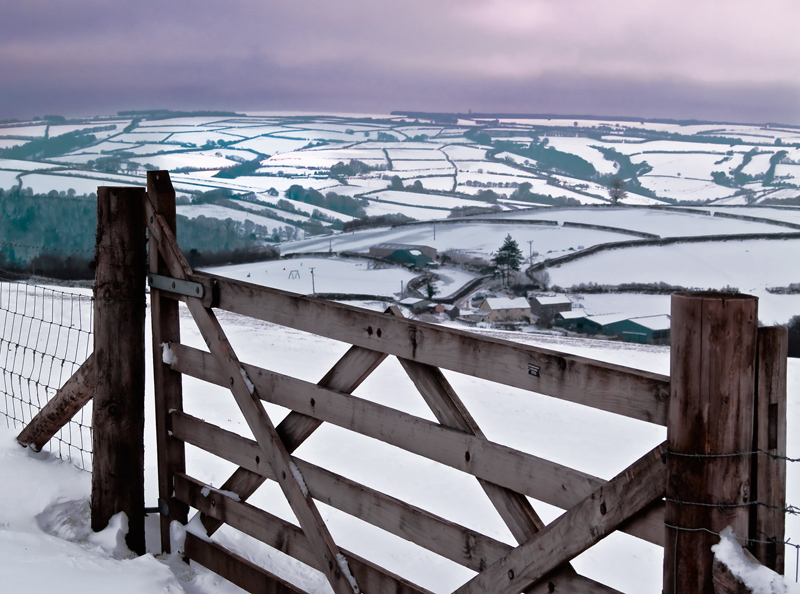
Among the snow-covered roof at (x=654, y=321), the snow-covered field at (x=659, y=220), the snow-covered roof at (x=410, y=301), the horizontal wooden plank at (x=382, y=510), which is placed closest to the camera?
the horizontal wooden plank at (x=382, y=510)

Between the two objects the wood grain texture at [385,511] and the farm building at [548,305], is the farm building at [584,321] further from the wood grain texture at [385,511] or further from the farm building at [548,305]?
the wood grain texture at [385,511]

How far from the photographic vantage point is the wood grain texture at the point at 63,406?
148 inches

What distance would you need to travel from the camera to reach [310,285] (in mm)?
21109

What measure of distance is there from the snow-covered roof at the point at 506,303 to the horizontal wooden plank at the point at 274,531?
1444 centimetres

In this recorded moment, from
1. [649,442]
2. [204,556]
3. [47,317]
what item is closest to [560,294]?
[649,442]

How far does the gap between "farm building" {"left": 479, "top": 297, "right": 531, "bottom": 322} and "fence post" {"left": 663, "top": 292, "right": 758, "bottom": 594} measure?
1506cm

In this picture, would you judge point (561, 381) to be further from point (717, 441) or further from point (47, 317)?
point (47, 317)

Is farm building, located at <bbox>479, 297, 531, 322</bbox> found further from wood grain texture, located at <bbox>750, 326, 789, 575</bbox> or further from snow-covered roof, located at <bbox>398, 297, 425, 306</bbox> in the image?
wood grain texture, located at <bbox>750, 326, 789, 575</bbox>

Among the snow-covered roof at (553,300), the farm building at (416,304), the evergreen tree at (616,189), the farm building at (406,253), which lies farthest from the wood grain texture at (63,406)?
the evergreen tree at (616,189)

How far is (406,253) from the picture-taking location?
24.7 metres

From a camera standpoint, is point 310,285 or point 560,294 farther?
point 560,294

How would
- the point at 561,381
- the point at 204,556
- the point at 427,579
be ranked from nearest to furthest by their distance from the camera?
the point at 561,381, the point at 204,556, the point at 427,579

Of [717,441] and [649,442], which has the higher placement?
[717,441]

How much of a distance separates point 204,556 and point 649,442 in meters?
6.43
